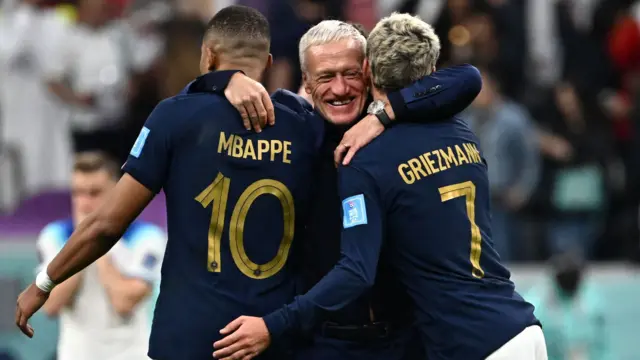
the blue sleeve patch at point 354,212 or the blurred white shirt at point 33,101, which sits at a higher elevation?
the blurred white shirt at point 33,101

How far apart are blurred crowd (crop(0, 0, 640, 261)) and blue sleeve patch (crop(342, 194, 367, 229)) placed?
578 centimetres

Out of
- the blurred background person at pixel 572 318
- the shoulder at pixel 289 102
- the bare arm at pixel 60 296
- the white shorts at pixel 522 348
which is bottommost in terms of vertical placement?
the blurred background person at pixel 572 318

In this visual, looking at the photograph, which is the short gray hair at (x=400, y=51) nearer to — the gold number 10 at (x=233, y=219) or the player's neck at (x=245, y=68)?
the player's neck at (x=245, y=68)

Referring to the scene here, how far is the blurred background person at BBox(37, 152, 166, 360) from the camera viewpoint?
6852mm

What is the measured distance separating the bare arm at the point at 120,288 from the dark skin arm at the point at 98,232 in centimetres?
187

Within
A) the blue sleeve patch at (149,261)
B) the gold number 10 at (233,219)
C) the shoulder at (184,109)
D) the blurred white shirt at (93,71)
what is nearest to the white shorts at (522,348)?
the gold number 10 at (233,219)

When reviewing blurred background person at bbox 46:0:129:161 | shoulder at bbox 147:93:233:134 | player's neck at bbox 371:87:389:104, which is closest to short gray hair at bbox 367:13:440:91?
player's neck at bbox 371:87:389:104

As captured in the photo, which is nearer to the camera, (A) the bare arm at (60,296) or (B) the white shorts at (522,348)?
(B) the white shorts at (522,348)

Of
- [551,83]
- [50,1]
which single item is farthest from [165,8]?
[551,83]

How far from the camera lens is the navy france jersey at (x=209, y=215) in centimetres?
482

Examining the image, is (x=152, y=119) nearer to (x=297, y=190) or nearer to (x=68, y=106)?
(x=297, y=190)

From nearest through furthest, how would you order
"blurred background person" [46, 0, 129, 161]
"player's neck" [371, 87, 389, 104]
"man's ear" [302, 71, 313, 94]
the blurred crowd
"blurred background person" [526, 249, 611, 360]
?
"player's neck" [371, 87, 389, 104], "man's ear" [302, 71, 313, 94], "blurred background person" [526, 249, 611, 360], the blurred crowd, "blurred background person" [46, 0, 129, 161]

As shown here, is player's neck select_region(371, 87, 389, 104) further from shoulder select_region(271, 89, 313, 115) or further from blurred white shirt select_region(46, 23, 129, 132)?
blurred white shirt select_region(46, 23, 129, 132)

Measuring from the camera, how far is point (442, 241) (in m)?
4.82
